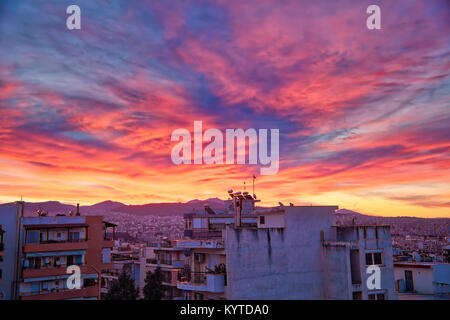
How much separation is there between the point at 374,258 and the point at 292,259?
381 cm

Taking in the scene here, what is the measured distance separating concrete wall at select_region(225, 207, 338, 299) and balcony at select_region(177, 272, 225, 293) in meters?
0.59

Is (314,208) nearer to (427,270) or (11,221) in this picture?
(427,270)

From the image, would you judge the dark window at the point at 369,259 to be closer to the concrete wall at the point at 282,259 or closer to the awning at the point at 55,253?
the concrete wall at the point at 282,259

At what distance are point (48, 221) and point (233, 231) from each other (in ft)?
42.9

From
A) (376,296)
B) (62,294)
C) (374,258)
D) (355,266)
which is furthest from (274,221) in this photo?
(62,294)

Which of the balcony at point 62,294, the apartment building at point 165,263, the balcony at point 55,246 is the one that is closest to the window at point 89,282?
the balcony at point 62,294

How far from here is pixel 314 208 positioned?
57.1 feet

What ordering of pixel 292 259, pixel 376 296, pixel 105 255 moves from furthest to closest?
pixel 105 255 < pixel 376 296 < pixel 292 259

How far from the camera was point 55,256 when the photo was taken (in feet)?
75.4

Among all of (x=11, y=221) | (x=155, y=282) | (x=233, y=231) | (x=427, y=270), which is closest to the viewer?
(x=233, y=231)

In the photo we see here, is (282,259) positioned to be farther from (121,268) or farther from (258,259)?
(121,268)

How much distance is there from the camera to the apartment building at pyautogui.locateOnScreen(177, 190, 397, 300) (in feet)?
50.7
